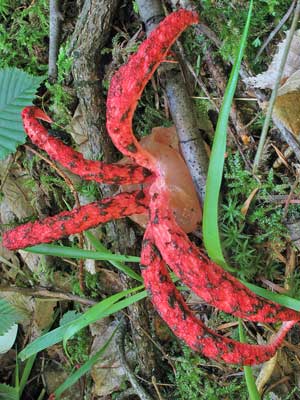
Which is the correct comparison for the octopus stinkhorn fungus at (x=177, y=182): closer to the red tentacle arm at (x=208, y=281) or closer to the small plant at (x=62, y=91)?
the red tentacle arm at (x=208, y=281)

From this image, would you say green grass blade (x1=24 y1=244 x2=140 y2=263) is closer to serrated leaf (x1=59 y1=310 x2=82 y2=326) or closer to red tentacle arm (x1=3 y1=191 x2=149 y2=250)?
red tentacle arm (x1=3 y1=191 x2=149 y2=250)

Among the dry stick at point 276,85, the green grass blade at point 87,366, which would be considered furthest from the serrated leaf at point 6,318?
the dry stick at point 276,85

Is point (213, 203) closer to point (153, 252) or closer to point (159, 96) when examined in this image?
point (153, 252)

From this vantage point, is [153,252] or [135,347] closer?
[153,252]

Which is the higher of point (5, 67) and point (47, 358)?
point (5, 67)

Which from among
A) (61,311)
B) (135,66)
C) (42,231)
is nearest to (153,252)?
(42,231)

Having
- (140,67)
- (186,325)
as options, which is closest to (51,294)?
(186,325)
